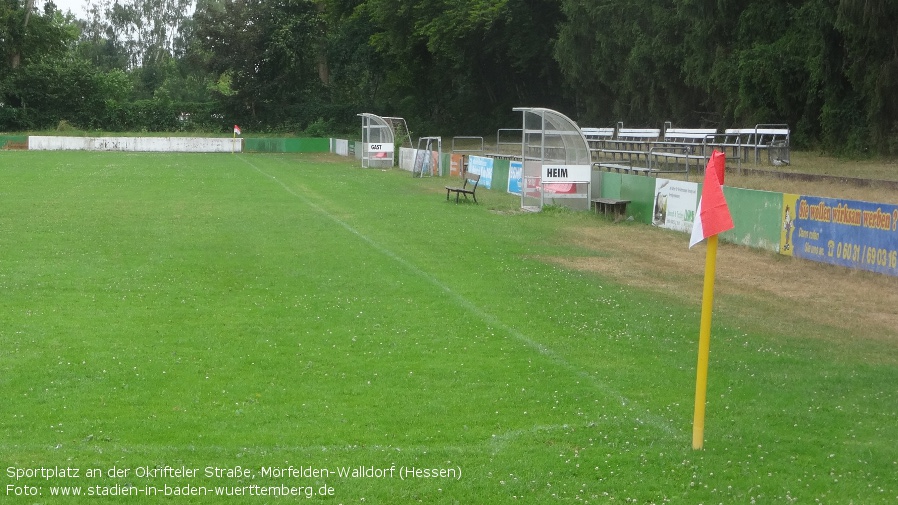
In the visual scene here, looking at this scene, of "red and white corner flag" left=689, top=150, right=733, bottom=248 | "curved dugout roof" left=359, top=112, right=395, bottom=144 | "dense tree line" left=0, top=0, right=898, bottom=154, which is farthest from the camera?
"curved dugout roof" left=359, top=112, right=395, bottom=144

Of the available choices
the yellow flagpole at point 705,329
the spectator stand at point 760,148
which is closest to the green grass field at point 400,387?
the yellow flagpole at point 705,329

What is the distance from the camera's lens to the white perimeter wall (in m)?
63.7

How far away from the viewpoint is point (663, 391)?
9.07 m

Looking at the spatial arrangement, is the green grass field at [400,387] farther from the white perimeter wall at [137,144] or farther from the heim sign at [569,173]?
the white perimeter wall at [137,144]

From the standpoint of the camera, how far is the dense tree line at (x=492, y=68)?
35156 millimetres

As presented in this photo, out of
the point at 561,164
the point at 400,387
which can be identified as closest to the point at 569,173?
the point at 561,164

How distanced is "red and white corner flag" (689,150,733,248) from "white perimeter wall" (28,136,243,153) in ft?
203

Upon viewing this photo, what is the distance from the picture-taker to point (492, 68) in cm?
7262

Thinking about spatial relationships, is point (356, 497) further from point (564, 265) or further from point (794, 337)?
point (564, 265)

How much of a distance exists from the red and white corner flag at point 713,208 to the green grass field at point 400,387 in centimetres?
177

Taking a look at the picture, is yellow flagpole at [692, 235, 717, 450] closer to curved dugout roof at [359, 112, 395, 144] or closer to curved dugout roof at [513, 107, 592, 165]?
curved dugout roof at [513, 107, 592, 165]

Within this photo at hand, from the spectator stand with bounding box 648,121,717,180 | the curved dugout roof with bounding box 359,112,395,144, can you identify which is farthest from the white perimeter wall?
the spectator stand with bounding box 648,121,717,180

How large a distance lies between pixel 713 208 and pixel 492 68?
221 feet

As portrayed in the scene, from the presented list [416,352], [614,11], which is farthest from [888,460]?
[614,11]
